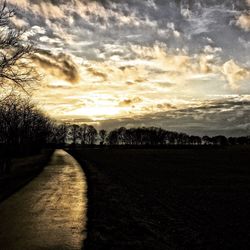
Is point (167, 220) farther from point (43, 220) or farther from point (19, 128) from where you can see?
point (19, 128)

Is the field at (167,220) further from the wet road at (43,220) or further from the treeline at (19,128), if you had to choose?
the treeline at (19,128)

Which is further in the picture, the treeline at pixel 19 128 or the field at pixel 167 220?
the treeline at pixel 19 128

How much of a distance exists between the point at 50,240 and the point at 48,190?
10.9m

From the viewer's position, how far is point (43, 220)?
12.1m

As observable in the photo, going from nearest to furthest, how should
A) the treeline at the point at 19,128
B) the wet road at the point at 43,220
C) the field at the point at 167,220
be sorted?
the wet road at the point at 43,220 → the field at the point at 167,220 → the treeline at the point at 19,128

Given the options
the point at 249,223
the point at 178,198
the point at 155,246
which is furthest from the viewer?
the point at 178,198

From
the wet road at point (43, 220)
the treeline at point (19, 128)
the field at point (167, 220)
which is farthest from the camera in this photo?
the treeline at point (19, 128)

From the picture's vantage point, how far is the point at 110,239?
9.87 metres

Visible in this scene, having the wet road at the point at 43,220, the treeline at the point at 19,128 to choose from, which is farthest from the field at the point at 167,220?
the treeline at the point at 19,128

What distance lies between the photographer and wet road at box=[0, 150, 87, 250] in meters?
9.32

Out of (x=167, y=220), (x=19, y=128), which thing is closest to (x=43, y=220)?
(x=167, y=220)

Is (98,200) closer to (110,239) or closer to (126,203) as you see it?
(126,203)

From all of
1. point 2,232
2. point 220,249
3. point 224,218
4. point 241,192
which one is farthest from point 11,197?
point 241,192

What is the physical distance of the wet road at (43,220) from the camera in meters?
9.32
